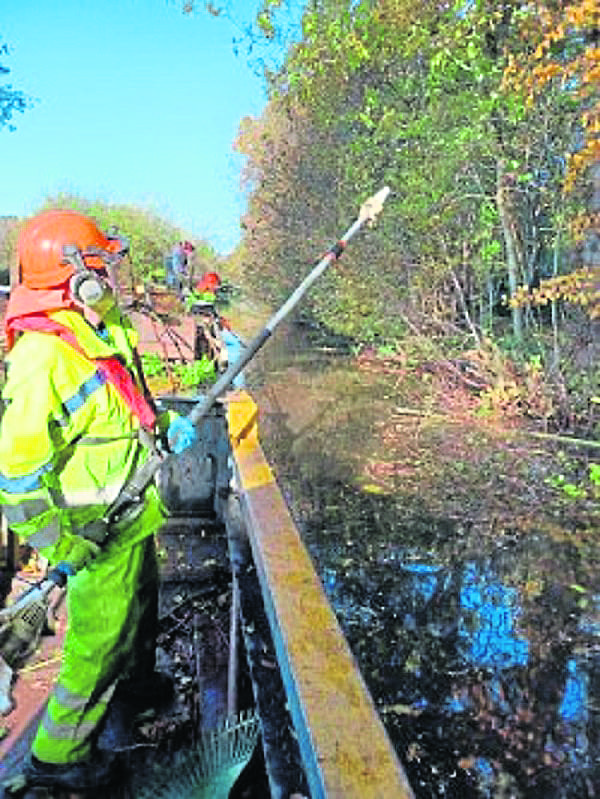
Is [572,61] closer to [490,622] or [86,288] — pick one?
[490,622]

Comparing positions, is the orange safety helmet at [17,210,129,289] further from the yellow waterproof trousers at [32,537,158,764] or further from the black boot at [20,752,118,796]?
the black boot at [20,752,118,796]

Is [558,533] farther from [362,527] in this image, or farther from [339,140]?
[339,140]

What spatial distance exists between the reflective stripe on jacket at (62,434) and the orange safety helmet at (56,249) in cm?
17

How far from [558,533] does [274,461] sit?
3511 mm

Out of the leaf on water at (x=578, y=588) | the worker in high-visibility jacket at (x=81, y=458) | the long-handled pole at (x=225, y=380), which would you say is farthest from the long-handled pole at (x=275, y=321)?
the leaf on water at (x=578, y=588)

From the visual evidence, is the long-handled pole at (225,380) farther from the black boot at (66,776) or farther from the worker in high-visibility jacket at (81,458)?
the black boot at (66,776)

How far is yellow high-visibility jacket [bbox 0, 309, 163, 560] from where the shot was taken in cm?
274

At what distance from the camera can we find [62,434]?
9.62 feet

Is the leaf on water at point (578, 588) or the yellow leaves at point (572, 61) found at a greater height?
the yellow leaves at point (572, 61)

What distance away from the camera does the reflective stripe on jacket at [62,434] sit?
108 inches

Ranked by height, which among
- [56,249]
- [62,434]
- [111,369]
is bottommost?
[62,434]

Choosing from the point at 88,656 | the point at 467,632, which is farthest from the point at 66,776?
the point at 467,632

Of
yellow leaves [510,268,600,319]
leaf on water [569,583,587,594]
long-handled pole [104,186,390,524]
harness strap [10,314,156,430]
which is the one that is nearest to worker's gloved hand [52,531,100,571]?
long-handled pole [104,186,390,524]

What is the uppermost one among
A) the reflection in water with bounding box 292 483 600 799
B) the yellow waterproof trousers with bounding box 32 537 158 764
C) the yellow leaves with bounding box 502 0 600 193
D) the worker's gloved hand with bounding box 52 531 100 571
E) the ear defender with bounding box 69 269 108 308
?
the yellow leaves with bounding box 502 0 600 193
